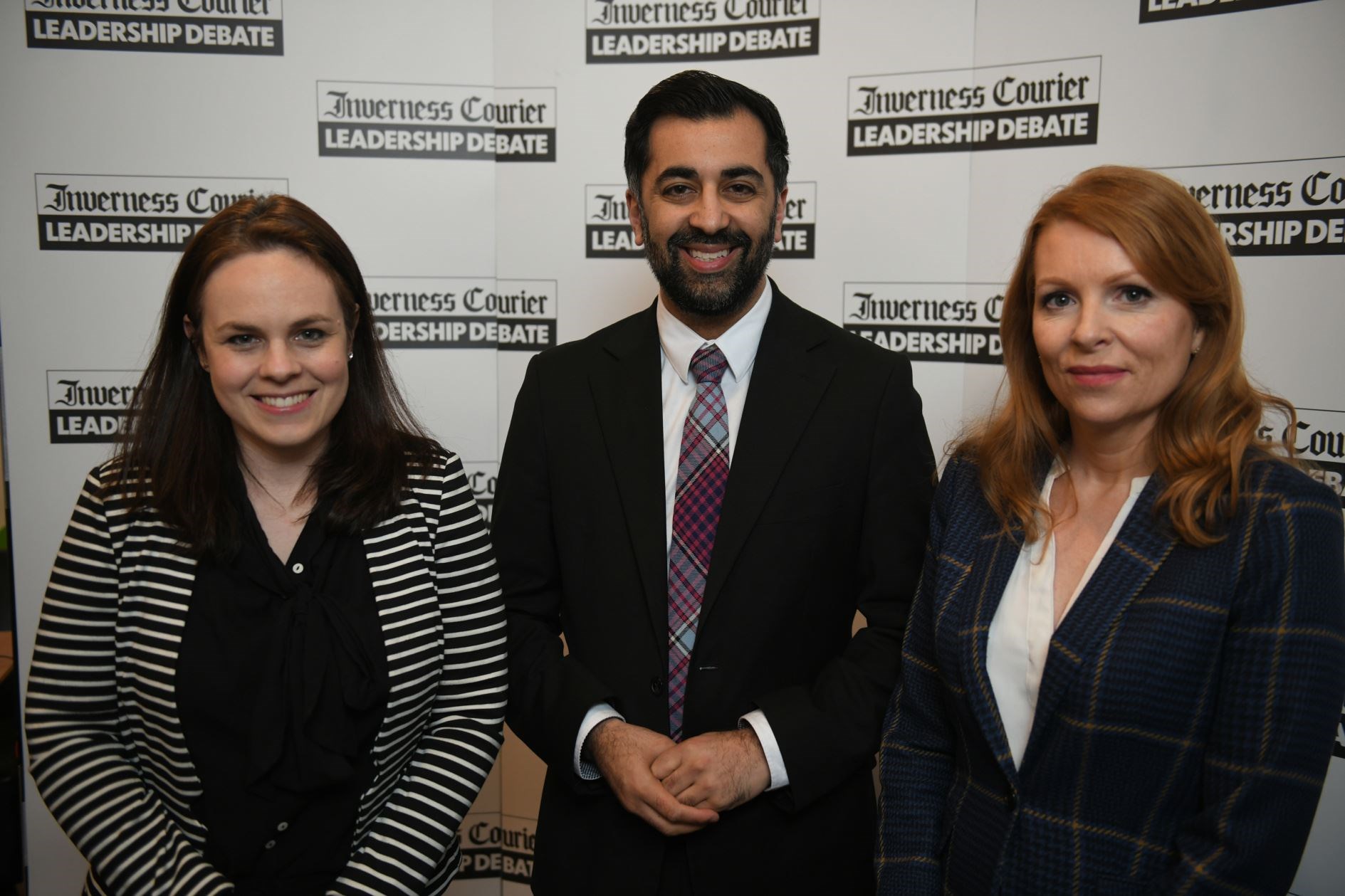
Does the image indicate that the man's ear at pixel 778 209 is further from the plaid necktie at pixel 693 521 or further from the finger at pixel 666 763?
the finger at pixel 666 763

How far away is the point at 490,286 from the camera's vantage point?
2871 mm

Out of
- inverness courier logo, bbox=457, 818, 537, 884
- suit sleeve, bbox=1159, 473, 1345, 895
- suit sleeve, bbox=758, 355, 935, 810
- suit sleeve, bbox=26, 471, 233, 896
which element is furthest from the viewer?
inverness courier logo, bbox=457, 818, 537, 884

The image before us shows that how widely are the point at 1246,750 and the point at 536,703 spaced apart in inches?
43.6

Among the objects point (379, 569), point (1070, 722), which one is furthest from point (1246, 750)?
point (379, 569)

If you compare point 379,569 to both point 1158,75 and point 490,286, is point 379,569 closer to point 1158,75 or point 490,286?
point 490,286

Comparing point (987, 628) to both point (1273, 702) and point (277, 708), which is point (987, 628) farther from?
point (277, 708)

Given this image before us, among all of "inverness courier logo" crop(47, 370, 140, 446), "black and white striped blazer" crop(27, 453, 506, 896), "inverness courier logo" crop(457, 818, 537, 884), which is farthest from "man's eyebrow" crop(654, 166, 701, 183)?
"inverness courier logo" crop(457, 818, 537, 884)

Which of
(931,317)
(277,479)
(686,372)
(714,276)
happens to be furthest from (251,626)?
(931,317)

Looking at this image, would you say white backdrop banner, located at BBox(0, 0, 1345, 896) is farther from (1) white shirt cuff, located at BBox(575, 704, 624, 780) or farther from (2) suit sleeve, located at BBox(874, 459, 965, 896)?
(1) white shirt cuff, located at BBox(575, 704, 624, 780)

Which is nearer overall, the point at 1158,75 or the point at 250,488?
the point at 250,488

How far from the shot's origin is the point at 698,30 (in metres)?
2.75

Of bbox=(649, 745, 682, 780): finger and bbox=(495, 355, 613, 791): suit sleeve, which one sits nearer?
bbox=(649, 745, 682, 780): finger

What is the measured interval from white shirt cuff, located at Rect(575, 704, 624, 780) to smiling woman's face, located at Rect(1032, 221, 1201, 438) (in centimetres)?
93

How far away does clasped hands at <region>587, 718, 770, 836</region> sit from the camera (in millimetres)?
1577
